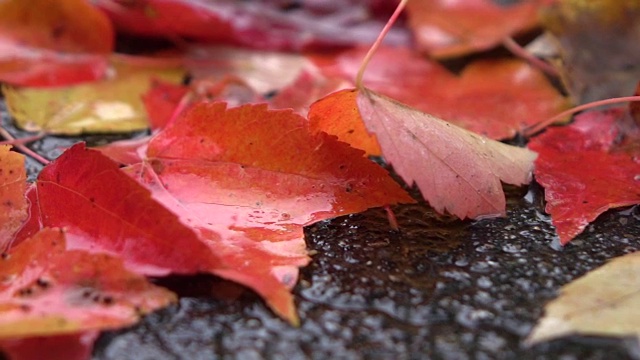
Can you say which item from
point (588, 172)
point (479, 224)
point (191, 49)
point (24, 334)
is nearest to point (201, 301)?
point (24, 334)

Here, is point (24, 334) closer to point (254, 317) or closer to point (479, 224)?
point (254, 317)

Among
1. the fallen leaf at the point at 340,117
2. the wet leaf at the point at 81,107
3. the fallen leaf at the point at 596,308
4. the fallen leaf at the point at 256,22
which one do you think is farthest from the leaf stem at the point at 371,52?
the fallen leaf at the point at 256,22

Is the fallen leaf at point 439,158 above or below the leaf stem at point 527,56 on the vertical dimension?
below

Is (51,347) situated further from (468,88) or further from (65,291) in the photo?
(468,88)

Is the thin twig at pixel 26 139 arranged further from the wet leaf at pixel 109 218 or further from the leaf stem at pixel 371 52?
the leaf stem at pixel 371 52

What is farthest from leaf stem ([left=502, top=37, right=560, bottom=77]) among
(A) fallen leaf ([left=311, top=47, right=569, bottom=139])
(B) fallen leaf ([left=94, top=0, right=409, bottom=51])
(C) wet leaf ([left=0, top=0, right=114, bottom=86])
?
(C) wet leaf ([left=0, top=0, right=114, bottom=86])

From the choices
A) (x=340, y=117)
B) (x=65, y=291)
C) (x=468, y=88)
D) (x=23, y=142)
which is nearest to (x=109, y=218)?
(x=65, y=291)
